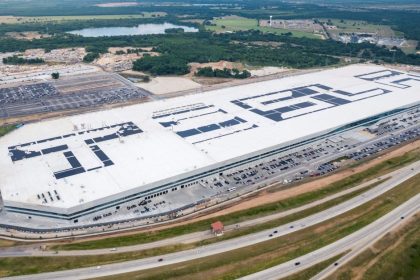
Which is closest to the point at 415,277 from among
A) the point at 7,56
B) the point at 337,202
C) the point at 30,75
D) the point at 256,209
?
the point at 337,202

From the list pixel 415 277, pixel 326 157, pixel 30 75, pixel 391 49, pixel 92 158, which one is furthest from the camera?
pixel 391 49

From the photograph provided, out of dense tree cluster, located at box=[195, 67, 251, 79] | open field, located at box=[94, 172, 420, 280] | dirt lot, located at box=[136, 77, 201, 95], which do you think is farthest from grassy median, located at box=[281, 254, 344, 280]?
dense tree cluster, located at box=[195, 67, 251, 79]

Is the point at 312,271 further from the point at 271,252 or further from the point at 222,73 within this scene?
the point at 222,73

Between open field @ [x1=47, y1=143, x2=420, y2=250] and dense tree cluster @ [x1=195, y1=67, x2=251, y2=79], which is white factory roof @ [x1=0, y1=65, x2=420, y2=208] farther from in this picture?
dense tree cluster @ [x1=195, y1=67, x2=251, y2=79]

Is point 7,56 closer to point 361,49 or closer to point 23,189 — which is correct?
point 23,189

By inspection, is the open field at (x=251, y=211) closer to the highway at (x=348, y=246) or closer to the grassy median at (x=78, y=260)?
the grassy median at (x=78, y=260)
